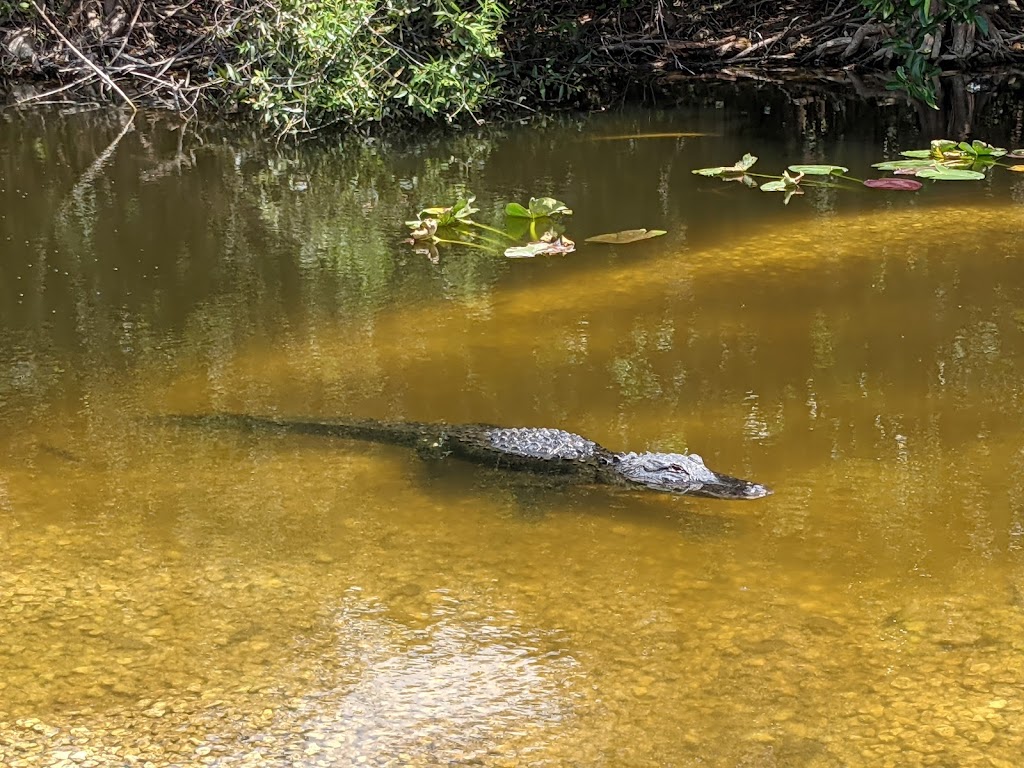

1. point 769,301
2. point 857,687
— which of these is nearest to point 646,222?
point 769,301

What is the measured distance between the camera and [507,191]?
627 cm

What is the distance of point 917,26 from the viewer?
333 inches

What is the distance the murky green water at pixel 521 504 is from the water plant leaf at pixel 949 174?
9.6 inches

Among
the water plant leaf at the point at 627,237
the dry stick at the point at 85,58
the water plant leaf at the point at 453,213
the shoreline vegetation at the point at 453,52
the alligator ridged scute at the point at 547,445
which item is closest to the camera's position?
the alligator ridged scute at the point at 547,445

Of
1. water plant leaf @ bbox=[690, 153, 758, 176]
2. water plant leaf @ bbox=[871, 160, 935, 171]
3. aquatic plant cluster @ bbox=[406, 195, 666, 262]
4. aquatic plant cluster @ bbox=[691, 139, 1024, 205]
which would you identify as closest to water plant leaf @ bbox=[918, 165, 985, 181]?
aquatic plant cluster @ bbox=[691, 139, 1024, 205]

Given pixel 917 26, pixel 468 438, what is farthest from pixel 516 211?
pixel 917 26

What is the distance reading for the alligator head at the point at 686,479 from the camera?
9.59 feet

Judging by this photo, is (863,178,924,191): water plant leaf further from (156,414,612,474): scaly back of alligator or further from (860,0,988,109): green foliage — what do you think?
(156,414,612,474): scaly back of alligator

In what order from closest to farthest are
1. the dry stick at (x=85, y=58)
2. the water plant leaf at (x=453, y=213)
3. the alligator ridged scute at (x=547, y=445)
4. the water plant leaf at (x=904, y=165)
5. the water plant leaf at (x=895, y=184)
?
the alligator ridged scute at (x=547, y=445)
the water plant leaf at (x=453, y=213)
the water plant leaf at (x=895, y=184)
the water plant leaf at (x=904, y=165)
the dry stick at (x=85, y=58)

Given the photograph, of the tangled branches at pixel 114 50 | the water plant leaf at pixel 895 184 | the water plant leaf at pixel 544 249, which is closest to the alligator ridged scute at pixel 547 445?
the water plant leaf at pixel 544 249

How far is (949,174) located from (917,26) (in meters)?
3.13

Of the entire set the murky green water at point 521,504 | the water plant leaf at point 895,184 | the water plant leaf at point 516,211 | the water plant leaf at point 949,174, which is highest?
the water plant leaf at point 949,174

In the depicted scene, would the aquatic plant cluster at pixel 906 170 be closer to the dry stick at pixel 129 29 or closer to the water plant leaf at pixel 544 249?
the water plant leaf at pixel 544 249

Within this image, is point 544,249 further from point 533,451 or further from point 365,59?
point 365,59
